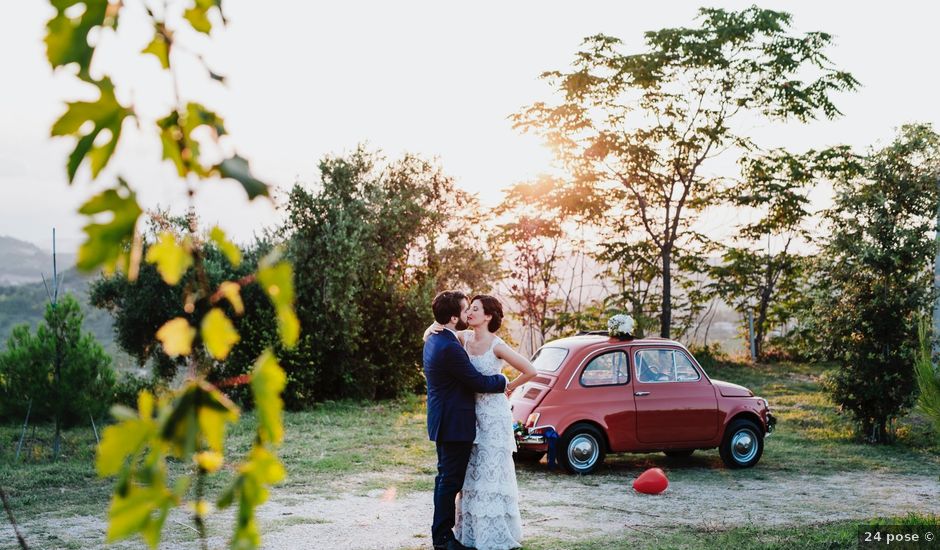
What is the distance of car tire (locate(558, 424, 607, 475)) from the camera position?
9867 millimetres

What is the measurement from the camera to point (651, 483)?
29.5 ft

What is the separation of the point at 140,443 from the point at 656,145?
20561 mm

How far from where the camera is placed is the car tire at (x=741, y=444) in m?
10.6

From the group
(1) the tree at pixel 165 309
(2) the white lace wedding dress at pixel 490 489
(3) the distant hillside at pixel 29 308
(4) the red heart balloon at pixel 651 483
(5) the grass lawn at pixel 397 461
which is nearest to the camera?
(2) the white lace wedding dress at pixel 490 489

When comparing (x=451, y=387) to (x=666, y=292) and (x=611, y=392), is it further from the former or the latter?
(x=666, y=292)

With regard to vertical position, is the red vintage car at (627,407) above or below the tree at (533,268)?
below

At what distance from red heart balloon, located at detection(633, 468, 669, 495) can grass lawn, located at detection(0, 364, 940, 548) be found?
0.73m

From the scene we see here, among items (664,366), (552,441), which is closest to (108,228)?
(552,441)

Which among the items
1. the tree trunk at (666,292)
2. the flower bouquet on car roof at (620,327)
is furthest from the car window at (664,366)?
the tree trunk at (666,292)

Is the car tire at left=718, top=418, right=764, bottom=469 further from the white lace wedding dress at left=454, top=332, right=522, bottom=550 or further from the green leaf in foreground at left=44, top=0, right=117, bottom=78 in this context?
the green leaf in foreground at left=44, top=0, right=117, bottom=78

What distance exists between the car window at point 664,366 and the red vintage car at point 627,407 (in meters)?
0.01

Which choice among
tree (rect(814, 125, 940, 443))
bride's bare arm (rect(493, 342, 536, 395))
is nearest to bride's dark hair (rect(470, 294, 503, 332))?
bride's bare arm (rect(493, 342, 536, 395))

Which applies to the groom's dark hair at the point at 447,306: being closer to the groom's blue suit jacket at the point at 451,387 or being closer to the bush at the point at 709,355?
the groom's blue suit jacket at the point at 451,387

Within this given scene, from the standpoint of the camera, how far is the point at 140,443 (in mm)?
875
